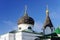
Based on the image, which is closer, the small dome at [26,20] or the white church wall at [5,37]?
the white church wall at [5,37]

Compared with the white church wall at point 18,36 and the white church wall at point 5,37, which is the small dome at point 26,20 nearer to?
the white church wall at point 18,36

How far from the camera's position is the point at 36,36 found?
1351 inches

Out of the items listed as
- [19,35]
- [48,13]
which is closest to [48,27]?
[48,13]

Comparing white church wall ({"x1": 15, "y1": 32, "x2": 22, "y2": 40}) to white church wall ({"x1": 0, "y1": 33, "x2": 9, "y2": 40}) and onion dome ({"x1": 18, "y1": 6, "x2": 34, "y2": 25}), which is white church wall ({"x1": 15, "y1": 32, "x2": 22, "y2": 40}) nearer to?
white church wall ({"x1": 0, "y1": 33, "x2": 9, "y2": 40})

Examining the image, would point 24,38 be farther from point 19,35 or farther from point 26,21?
point 26,21

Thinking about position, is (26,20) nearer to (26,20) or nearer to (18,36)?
(26,20)

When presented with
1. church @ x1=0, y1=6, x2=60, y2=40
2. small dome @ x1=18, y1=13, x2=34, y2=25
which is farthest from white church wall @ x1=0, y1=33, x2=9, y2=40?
small dome @ x1=18, y1=13, x2=34, y2=25

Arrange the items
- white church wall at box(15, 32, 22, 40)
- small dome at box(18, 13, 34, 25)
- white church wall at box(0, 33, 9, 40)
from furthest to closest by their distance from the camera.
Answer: small dome at box(18, 13, 34, 25), white church wall at box(0, 33, 9, 40), white church wall at box(15, 32, 22, 40)

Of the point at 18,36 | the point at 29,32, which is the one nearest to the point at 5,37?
the point at 18,36

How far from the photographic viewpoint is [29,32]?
33938 millimetres

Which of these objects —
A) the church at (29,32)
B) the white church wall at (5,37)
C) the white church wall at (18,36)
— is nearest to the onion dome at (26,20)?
the church at (29,32)

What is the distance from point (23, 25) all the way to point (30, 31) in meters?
1.39

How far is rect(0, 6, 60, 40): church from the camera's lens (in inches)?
1304

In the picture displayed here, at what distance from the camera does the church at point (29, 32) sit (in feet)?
109
